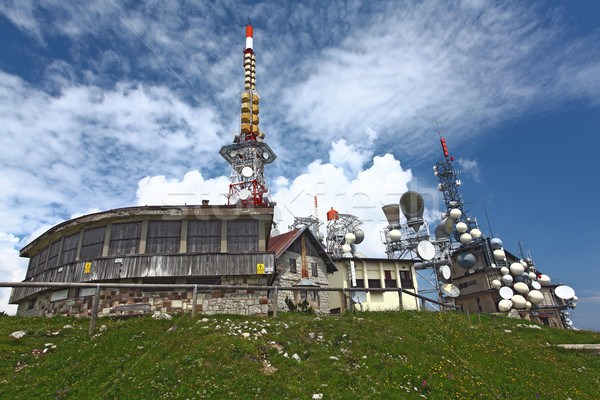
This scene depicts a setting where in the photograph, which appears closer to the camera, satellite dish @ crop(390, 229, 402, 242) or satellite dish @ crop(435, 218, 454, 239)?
satellite dish @ crop(390, 229, 402, 242)

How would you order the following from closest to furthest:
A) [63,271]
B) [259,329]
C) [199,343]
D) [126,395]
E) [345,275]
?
Result: [126,395] < [199,343] < [259,329] < [63,271] < [345,275]

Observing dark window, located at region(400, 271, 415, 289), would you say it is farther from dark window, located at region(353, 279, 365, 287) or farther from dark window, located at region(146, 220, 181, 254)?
dark window, located at region(146, 220, 181, 254)

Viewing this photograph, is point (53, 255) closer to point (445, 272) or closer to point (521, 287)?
point (445, 272)

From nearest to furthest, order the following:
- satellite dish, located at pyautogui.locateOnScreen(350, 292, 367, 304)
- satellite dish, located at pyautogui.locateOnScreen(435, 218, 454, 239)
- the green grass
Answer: the green grass < satellite dish, located at pyautogui.locateOnScreen(350, 292, 367, 304) < satellite dish, located at pyautogui.locateOnScreen(435, 218, 454, 239)

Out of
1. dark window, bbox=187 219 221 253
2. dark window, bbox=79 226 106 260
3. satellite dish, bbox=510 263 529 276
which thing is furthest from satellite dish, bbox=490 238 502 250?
dark window, bbox=79 226 106 260

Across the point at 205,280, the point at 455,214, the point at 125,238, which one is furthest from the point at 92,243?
the point at 455,214

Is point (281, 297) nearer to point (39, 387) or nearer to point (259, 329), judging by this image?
point (259, 329)

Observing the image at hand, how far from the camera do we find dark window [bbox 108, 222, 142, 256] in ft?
62.0

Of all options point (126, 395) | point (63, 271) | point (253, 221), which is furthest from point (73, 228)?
point (126, 395)

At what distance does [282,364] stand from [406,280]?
32137 mm

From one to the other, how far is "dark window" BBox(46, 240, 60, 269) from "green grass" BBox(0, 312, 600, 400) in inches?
466

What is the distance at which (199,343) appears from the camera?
10.1 m

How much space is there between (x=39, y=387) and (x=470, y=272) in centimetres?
4692

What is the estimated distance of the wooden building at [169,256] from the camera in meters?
17.7
